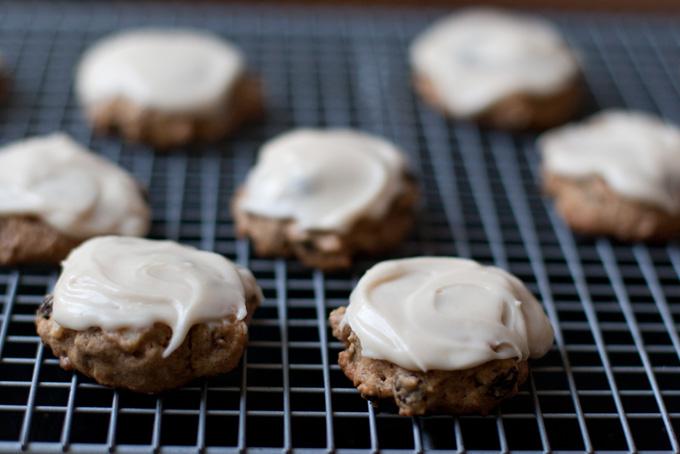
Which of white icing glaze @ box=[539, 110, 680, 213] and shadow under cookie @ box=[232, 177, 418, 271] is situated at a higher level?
white icing glaze @ box=[539, 110, 680, 213]

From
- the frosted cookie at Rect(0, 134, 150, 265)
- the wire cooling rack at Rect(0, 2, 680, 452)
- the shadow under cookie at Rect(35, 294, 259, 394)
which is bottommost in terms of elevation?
the wire cooling rack at Rect(0, 2, 680, 452)

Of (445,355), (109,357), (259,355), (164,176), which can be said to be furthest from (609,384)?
(164,176)

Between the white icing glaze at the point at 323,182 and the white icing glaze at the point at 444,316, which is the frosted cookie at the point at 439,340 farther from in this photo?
the white icing glaze at the point at 323,182

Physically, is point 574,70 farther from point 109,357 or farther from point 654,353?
point 109,357

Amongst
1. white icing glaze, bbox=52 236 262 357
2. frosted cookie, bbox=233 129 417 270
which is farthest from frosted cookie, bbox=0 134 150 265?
frosted cookie, bbox=233 129 417 270

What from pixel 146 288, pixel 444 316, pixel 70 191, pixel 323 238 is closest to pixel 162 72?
pixel 70 191

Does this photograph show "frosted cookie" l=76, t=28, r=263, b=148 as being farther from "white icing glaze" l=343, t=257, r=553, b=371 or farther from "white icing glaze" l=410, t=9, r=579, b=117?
"white icing glaze" l=343, t=257, r=553, b=371
